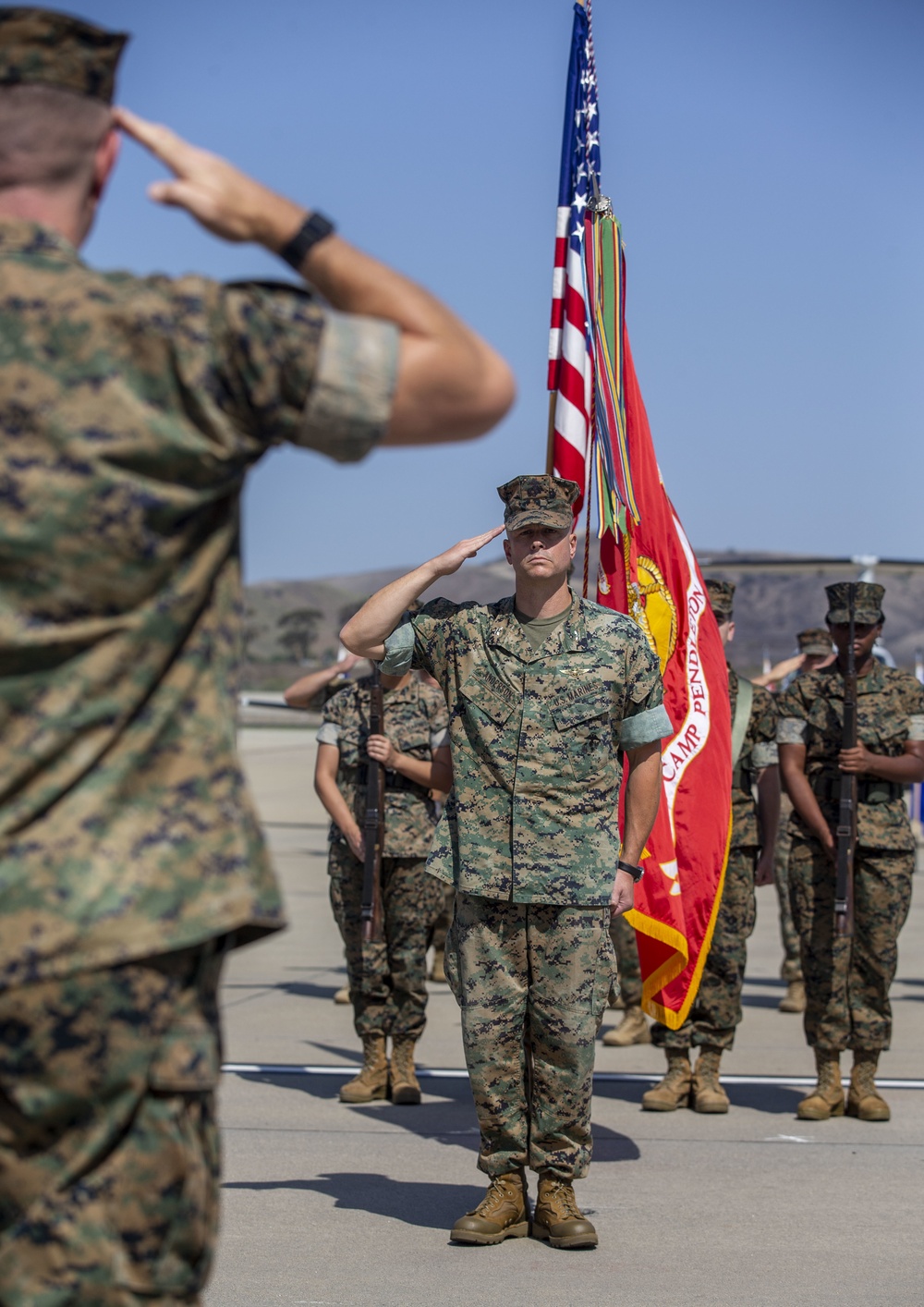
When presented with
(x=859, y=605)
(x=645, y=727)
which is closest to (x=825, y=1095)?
(x=859, y=605)

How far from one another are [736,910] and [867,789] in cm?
84

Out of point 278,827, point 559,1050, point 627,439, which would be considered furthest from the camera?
point 278,827

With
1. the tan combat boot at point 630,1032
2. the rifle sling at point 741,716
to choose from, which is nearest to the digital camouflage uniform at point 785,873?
the tan combat boot at point 630,1032

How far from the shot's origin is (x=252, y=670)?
128375 millimetres

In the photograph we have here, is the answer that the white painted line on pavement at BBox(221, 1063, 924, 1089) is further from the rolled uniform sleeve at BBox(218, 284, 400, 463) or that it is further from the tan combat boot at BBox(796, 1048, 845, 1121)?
the rolled uniform sleeve at BBox(218, 284, 400, 463)

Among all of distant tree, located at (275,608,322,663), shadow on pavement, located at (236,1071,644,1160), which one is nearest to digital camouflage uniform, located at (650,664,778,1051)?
shadow on pavement, located at (236,1071,644,1160)

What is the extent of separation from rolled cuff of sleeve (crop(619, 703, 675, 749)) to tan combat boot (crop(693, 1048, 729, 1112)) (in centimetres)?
262

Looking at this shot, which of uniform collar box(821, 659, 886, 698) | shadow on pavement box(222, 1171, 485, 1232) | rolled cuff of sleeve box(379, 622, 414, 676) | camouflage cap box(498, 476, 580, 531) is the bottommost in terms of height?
shadow on pavement box(222, 1171, 485, 1232)

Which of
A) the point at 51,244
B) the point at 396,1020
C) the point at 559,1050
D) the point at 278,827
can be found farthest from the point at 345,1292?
the point at 278,827

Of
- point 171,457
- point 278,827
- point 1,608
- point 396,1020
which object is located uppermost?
point 171,457

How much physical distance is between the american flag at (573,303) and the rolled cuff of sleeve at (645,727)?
874mm

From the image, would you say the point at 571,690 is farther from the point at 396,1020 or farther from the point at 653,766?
the point at 396,1020

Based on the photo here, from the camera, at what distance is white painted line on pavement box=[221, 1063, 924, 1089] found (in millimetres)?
8266

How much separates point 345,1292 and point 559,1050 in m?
1.03
